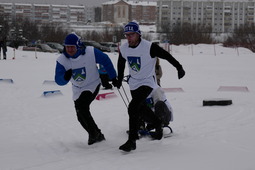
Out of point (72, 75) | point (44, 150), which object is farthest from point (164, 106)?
point (44, 150)

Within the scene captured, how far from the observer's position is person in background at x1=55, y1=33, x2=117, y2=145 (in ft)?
18.1

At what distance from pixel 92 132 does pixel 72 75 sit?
0.85 metres

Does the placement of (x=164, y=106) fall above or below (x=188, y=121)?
above

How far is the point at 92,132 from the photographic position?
19.1ft

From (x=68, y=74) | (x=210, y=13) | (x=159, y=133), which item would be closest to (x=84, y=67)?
(x=68, y=74)

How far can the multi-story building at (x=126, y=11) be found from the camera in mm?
155250

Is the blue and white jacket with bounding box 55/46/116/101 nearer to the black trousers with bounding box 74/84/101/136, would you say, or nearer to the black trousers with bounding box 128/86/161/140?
the black trousers with bounding box 74/84/101/136

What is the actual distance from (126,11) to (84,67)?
152m

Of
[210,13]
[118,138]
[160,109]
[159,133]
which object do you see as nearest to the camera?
[159,133]

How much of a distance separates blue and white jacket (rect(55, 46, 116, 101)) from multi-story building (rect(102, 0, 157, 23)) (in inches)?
5895

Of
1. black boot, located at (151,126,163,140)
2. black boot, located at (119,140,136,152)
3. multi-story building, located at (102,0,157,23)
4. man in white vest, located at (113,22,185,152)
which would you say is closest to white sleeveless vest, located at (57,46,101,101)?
man in white vest, located at (113,22,185,152)

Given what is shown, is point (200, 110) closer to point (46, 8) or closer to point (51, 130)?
point (51, 130)

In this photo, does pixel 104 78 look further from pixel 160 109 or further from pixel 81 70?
pixel 160 109

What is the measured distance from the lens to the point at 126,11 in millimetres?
155250
